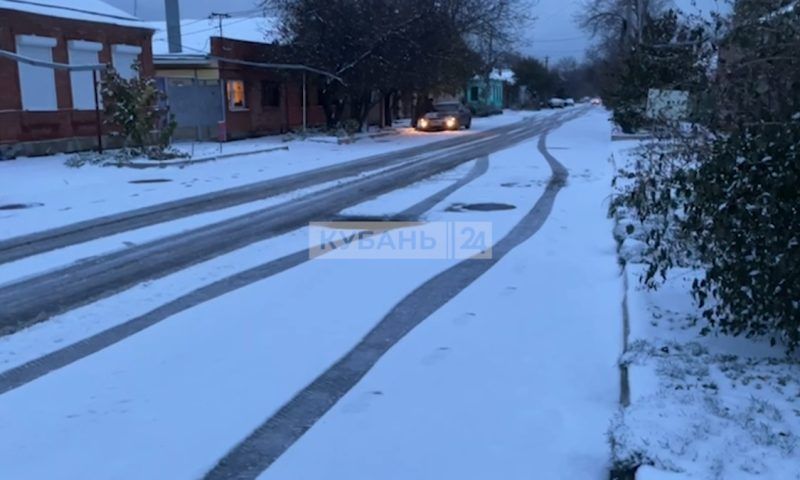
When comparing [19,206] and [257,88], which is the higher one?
[257,88]

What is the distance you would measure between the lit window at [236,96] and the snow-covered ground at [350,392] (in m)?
24.0

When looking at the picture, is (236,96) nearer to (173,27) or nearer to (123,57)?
(173,27)

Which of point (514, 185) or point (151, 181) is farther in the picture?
point (151, 181)

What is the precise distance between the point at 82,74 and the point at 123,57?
2.08 meters

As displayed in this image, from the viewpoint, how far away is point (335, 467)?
3873 millimetres

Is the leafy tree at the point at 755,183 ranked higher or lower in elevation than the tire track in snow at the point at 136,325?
higher

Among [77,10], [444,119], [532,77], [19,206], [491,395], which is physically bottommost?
[491,395]

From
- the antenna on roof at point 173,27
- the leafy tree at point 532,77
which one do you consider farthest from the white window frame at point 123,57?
the leafy tree at point 532,77

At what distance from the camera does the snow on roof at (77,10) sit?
21.7m

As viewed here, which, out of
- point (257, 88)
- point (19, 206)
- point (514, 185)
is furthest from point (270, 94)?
point (19, 206)

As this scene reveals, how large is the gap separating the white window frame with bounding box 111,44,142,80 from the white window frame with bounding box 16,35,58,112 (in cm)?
279

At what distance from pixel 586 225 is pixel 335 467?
7484mm

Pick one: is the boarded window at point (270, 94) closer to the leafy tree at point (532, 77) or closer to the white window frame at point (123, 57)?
the white window frame at point (123, 57)

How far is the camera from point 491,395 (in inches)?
187
